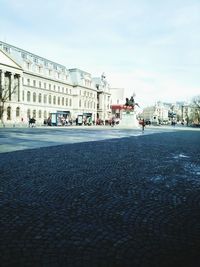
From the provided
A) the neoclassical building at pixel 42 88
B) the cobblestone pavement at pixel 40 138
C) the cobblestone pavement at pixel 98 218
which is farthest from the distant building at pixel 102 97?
the cobblestone pavement at pixel 98 218

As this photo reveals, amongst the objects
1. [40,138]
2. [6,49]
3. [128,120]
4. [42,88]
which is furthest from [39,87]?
[40,138]

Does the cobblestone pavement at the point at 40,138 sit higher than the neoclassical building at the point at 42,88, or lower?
lower

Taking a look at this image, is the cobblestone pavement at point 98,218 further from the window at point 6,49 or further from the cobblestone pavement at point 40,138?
the window at point 6,49

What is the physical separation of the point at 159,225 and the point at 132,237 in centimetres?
81

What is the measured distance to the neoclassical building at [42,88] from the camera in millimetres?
75150

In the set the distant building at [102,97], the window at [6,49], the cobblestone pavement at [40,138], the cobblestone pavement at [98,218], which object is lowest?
the cobblestone pavement at [98,218]

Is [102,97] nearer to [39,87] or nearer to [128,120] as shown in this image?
[39,87]

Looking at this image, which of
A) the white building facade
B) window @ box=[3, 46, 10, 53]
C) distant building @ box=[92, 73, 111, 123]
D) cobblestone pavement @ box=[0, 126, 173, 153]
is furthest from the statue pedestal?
distant building @ box=[92, 73, 111, 123]

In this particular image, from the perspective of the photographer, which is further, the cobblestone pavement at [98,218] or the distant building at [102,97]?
the distant building at [102,97]

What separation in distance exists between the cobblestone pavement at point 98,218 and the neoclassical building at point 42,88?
2444 inches

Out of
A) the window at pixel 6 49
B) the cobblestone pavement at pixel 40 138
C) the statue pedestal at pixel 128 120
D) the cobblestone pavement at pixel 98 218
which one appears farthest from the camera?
the window at pixel 6 49

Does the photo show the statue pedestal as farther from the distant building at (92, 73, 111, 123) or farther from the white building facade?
the distant building at (92, 73, 111, 123)

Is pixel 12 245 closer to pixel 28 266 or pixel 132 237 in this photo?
pixel 28 266

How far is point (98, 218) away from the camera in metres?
5.73
